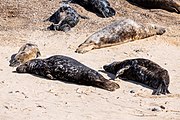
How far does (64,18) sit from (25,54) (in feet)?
9.08

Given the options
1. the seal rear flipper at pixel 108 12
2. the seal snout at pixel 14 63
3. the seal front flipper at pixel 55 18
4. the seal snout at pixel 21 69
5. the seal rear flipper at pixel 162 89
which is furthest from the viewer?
the seal rear flipper at pixel 108 12

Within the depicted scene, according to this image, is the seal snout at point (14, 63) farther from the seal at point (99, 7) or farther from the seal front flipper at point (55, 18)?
the seal at point (99, 7)

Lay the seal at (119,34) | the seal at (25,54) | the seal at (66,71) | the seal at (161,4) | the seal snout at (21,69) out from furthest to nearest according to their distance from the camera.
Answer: the seal at (161,4) < the seal at (119,34) < the seal at (25,54) < the seal snout at (21,69) < the seal at (66,71)

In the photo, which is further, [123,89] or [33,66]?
[33,66]

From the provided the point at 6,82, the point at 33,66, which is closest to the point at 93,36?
the point at 33,66

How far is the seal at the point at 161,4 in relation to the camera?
1285 centimetres

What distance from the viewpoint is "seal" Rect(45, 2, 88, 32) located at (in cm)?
1084

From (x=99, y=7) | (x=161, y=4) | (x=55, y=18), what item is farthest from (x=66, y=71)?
(x=161, y=4)

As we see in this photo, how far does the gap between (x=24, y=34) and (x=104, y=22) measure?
78.6 inches

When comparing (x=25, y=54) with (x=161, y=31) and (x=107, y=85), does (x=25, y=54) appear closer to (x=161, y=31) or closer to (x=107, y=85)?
(x=107, y=85)

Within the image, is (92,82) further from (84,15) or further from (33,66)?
(84,15)

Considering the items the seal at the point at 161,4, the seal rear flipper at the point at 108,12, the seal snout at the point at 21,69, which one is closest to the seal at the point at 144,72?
the seal snout at the point at 21,69

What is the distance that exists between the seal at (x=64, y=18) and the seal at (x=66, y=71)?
2850mm

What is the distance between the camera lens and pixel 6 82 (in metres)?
7.21
